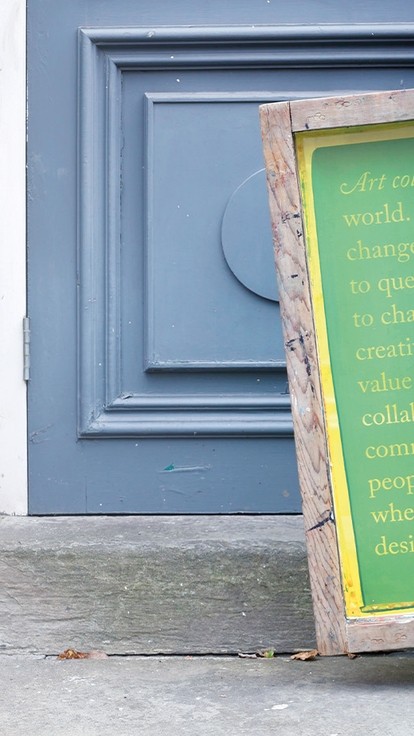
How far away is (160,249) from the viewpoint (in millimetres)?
3227

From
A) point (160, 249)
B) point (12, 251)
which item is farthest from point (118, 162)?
point (12, 251)

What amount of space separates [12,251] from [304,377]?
3.61 feet

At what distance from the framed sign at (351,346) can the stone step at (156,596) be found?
0.39 meters

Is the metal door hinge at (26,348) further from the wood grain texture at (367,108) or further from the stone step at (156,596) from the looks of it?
the wood grain texture at (367,108)

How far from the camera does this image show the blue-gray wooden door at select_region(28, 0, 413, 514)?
3.19m

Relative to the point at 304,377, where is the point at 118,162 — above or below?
above

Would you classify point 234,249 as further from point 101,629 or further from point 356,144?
point 101,629

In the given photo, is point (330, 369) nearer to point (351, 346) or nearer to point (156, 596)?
point (351, 346)

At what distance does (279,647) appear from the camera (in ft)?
9.52

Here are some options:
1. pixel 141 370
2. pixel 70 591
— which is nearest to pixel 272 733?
pixel 70 591

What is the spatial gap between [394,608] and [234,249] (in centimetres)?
118

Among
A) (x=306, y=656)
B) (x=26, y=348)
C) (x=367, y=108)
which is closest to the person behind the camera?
(x=367, y=108)

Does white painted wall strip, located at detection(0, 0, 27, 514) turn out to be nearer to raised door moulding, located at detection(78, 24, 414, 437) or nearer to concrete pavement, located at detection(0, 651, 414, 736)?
raised door moulding, located at detection(78, 24, 414, 437)

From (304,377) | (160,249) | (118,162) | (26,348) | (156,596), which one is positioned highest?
(118,162)
